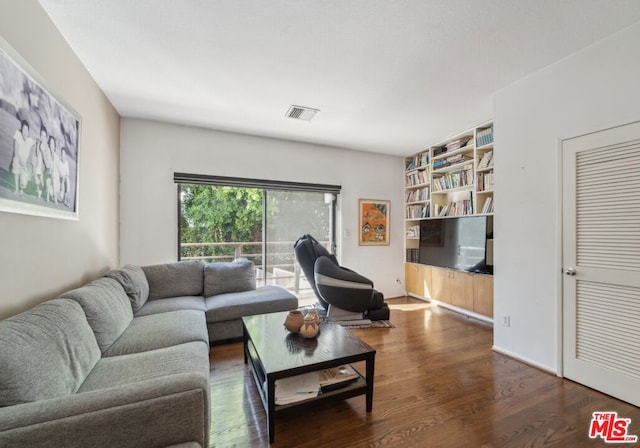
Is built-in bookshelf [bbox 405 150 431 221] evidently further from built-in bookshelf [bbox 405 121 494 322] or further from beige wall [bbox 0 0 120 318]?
beige wall [bbox 0 0 120 318]

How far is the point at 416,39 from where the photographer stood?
1858mm

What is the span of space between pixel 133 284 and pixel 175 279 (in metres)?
0.60

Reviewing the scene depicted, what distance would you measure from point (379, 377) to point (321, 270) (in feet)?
4.53

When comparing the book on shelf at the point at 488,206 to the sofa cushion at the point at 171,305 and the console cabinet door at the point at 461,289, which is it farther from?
the sofa cushion at the point at 171,305

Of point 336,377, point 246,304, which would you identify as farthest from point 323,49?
point 246,304

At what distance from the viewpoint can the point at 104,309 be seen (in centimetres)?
173

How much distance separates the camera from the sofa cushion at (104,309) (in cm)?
162

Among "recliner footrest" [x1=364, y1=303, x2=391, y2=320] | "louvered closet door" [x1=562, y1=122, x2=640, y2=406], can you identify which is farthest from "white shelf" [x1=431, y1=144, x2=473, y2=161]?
"recliner footrest" [x1=364, y1=303, x2=391, y2=320]

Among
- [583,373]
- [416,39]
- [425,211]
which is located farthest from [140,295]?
[425,211]

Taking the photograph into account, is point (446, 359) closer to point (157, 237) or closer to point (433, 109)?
point (433, 109)

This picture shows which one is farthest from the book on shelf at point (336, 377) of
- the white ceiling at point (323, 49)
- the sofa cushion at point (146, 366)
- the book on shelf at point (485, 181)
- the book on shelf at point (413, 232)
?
the book on shelf at point (413, 232)

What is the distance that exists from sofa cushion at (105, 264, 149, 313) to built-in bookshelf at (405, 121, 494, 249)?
3.91 m

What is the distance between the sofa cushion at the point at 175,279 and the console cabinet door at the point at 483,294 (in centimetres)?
343

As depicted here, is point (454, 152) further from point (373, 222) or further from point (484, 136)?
point (373, 222)
